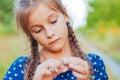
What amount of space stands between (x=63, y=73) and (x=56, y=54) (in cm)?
12

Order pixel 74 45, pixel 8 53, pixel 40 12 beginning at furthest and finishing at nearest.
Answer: pixel 8 53
pixel 74 45
pixel 40 12

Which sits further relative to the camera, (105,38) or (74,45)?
(105,38)

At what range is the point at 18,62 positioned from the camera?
259cm

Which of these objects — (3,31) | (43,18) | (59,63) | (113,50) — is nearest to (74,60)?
(59,63)

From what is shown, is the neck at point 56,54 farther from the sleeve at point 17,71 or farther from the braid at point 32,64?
the sleeve at point 17,71

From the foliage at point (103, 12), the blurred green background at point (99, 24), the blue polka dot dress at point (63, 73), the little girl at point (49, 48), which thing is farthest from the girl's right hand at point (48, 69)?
the foliage at point (103, 12)

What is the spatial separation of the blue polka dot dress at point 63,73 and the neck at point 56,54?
0.32ft

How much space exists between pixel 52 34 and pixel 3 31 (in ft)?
25.4

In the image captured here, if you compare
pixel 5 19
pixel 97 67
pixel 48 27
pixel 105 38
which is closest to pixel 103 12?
pixel 105 38

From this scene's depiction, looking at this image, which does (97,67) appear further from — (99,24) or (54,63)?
(99,24)

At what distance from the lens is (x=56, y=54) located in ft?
8.00

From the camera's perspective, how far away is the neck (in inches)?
96.1

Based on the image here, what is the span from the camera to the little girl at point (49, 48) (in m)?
2.25

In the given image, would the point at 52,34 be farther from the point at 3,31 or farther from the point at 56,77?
the point at 3,31
